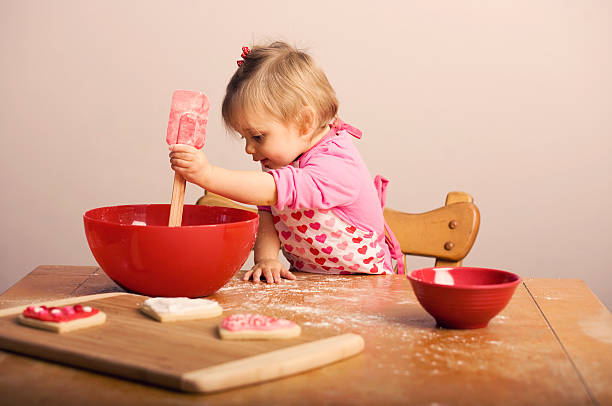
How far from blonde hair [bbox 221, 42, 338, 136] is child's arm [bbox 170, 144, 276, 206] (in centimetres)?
24

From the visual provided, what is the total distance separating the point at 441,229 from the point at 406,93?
1.19 meters

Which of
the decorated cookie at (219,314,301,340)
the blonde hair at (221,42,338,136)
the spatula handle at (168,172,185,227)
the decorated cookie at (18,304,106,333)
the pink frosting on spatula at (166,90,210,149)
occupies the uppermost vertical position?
the blonde hair at (221,42,338,136)

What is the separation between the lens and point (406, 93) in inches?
100

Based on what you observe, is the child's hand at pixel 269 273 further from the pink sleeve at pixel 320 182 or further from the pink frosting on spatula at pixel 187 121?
the pink frosting on spatula at pixel 187 121

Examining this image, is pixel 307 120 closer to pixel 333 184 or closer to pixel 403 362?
pixel 333 184

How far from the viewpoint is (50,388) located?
59 cm

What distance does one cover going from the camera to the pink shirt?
44.4 inches

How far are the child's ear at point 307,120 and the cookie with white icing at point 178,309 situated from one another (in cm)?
58

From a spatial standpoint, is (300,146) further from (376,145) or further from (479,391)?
(376,145)

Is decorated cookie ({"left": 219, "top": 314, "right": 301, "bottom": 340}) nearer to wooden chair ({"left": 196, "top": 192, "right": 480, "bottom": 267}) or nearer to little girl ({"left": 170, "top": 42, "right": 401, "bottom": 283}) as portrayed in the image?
little girl ({"left": 170, "top": 42, "right": 401, "bottom": 283})

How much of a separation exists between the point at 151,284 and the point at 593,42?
218 centimetres

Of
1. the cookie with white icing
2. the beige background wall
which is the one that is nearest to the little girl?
the cookie with white icing

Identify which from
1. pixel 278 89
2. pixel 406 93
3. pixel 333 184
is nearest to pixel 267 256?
pixel 333 184

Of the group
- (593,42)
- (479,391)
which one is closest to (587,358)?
(479,391)
